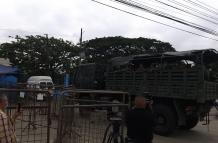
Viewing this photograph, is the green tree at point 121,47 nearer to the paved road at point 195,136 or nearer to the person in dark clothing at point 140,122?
the paved road at point 195,136

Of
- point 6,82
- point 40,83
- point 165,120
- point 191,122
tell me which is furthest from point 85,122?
point 6,82

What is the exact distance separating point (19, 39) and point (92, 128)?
37.7m

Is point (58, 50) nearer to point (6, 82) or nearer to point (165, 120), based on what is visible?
point (6, 82)

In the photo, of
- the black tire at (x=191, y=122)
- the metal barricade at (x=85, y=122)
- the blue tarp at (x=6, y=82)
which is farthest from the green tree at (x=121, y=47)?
the metal barricade at (x=85, y=122)

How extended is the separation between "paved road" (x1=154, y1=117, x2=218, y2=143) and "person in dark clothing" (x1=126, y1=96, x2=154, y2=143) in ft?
18.0

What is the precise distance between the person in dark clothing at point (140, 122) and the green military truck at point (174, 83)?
5668mm

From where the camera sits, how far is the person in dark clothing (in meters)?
7.58

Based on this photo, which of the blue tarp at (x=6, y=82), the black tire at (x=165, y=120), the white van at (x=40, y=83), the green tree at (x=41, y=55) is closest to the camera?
the black tire at (x=165, y=120)

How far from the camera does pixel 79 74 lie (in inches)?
719

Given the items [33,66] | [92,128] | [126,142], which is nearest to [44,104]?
[92,128]

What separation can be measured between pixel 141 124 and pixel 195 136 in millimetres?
7720

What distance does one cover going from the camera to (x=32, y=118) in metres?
9.55

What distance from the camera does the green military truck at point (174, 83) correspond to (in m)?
13.2

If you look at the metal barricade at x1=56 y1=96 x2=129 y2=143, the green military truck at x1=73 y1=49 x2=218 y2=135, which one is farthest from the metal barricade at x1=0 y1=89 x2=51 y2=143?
the green military truck at x1=73 y1=49 x2=218 y2=135
